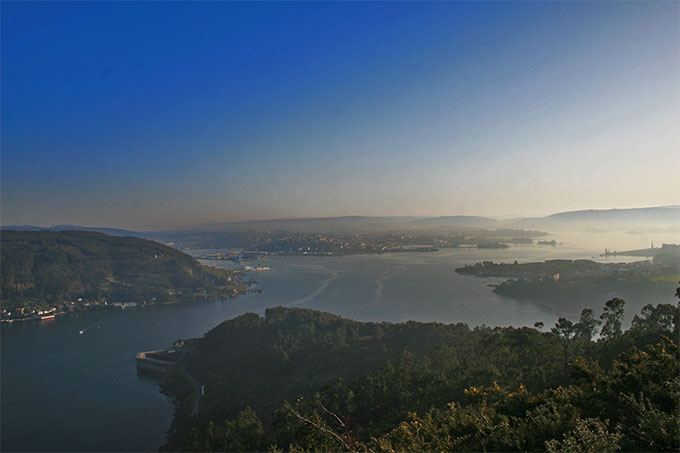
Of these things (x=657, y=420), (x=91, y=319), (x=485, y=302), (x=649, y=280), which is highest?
(x=657, y=420)

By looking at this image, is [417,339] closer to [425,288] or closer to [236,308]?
[425,288]

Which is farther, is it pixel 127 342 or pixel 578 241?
pixel 578 241

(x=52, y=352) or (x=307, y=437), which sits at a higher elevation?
(x=307, y=437)

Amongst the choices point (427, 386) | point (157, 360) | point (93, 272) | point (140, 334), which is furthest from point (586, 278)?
point (93, 272)

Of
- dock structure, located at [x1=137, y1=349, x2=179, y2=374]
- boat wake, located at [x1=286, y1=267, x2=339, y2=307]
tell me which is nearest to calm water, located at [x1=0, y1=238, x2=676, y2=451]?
boat wake, located at [x1=286, y1=267, x2=339, y2=307]

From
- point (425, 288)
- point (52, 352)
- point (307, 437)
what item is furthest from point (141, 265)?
point (307, 437)

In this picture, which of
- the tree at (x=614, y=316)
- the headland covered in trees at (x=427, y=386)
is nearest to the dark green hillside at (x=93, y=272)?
the headland covered in trees at (x=427, y=386)

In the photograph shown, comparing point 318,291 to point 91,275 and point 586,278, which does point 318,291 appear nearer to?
point 586,278

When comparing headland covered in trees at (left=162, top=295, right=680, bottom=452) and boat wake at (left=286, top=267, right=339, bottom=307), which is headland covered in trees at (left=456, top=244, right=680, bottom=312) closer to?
headland covered in trees at (left=162, top=295, right=680, bottom=452)
